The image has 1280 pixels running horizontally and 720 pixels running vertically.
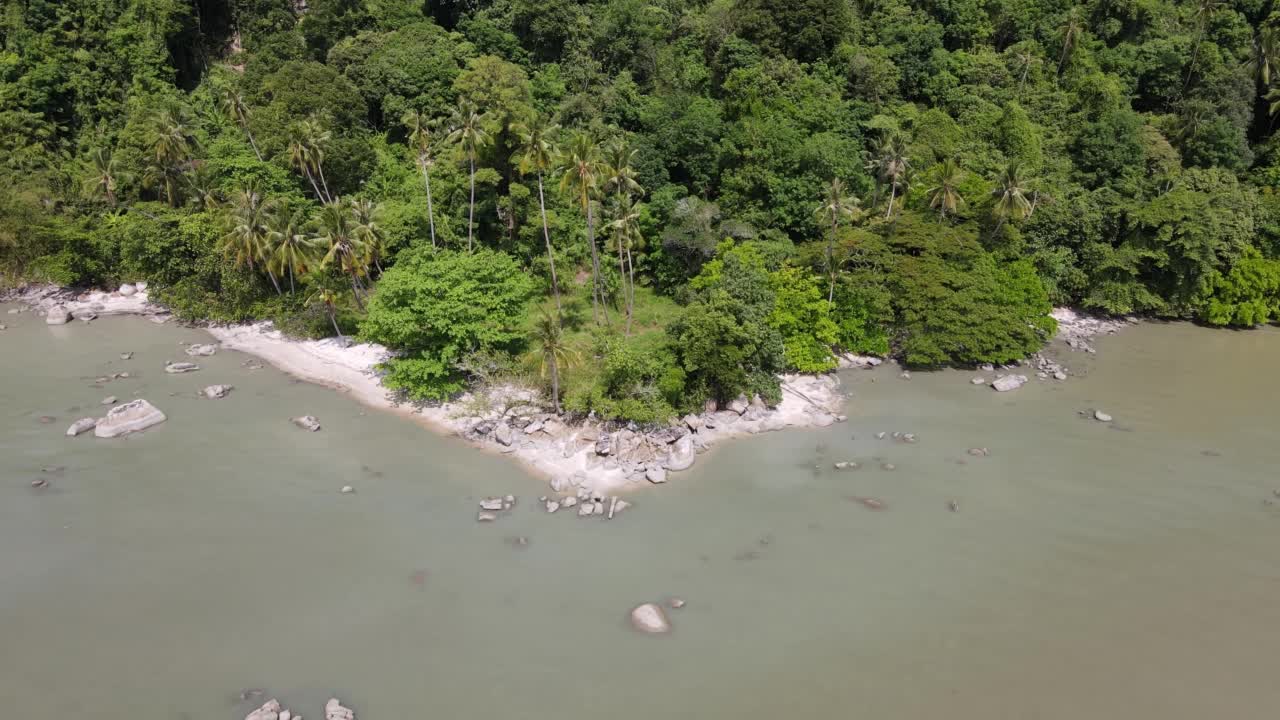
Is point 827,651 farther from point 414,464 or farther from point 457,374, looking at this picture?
point 457,374

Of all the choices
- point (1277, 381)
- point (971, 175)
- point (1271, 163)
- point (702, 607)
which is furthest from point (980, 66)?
point (702, 607)

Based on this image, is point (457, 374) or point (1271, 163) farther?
point (1271, 163)

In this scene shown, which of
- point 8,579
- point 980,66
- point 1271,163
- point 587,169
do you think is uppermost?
point 980,66

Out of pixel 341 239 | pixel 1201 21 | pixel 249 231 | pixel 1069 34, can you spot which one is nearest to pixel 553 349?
pixel 341 239

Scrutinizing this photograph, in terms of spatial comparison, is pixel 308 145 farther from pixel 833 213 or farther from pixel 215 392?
pixel 833 213

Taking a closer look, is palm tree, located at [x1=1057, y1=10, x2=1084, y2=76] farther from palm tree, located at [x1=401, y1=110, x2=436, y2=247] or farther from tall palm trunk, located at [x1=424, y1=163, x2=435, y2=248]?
tall palm trunk, located at [x1=424, y1=163, x2=435, y2=248]

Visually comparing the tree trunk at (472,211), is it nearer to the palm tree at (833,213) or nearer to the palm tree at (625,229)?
the palm tree at (625,229)
